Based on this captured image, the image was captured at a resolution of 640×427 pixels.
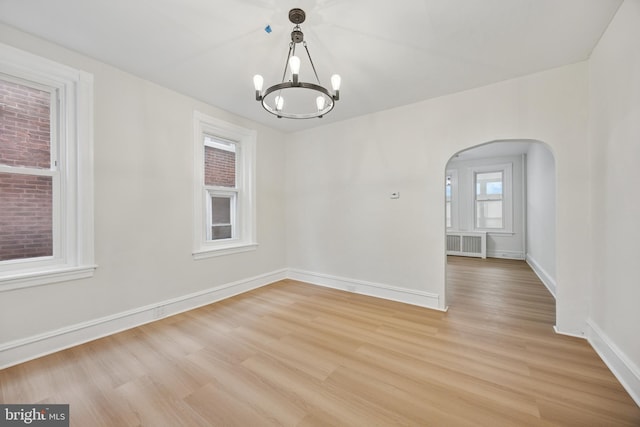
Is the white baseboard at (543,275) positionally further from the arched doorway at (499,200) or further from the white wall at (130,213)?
the white wall at (130,213)

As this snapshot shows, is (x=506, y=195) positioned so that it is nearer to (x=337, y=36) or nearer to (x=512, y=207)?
(x=512, y=207)

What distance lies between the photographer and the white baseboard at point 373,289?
3.35 m

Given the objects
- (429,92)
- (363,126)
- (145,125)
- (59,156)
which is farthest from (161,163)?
(429,92)

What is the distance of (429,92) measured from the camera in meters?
3.19

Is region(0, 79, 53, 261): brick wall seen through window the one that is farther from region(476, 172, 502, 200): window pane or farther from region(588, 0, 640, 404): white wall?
region(476, 172, 502, 200): window pane

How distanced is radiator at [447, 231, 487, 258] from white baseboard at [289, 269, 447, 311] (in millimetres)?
4489

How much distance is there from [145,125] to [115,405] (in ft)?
8.80

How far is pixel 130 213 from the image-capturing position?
279cm

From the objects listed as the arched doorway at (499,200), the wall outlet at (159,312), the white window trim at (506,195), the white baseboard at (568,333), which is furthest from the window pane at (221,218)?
the white window trim at (506,195)

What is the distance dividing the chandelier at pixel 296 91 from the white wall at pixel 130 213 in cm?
114

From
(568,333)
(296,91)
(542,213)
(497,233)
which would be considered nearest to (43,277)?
(296,91)

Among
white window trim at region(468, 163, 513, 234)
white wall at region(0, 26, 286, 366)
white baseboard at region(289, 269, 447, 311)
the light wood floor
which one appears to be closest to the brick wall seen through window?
white wall at region(0, 26, 286, 366)

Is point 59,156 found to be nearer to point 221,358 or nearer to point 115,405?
point 115,405

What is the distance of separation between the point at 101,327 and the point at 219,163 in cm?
246
